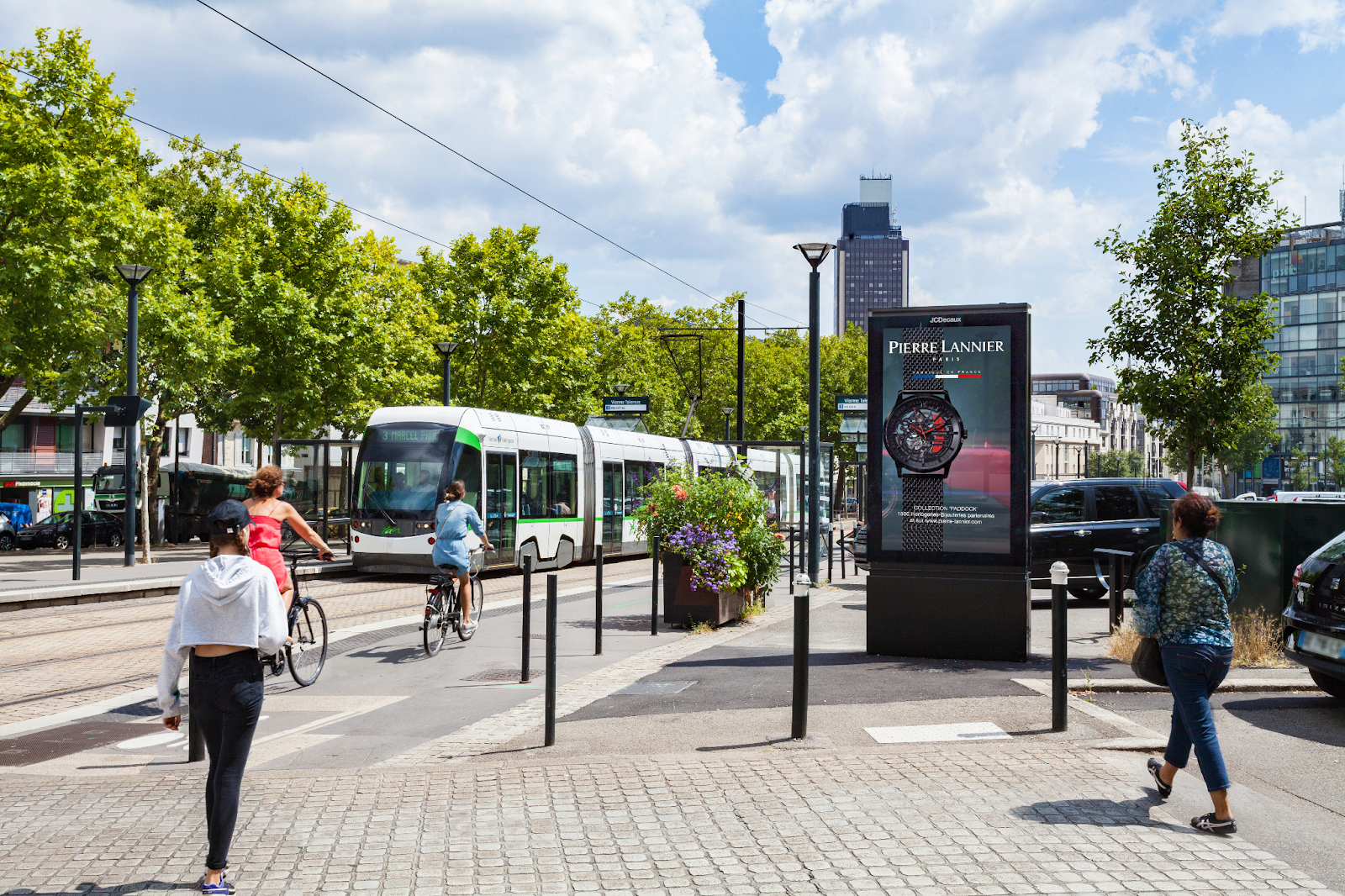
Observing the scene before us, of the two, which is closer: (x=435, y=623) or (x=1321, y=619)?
(x=1321, y=619)

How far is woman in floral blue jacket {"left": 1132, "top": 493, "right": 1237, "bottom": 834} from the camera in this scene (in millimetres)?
5195

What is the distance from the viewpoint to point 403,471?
1927 centimetres

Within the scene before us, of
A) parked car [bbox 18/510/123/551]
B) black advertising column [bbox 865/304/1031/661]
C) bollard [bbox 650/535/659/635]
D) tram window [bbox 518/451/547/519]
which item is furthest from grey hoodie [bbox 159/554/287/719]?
parked car [bbox 18/510/123/551]

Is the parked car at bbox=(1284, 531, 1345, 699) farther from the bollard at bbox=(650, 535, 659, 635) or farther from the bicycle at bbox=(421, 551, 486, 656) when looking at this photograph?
the bicycle at bbox=(421, 551, 486, 656)

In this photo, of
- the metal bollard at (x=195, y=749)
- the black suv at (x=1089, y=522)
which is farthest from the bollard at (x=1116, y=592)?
the metal bollard at (x=195, y=749)

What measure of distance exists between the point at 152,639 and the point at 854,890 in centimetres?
1013

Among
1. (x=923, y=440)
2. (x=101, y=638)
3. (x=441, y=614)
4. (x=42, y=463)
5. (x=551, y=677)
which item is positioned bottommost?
(x=101, y=638)

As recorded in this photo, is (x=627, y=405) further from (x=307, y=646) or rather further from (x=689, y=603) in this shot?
(x=307, y=646)

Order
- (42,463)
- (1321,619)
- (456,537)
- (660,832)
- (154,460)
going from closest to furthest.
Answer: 1. (660,832)
2. (1321,619)
3. (456,537)
4. (154,460)
5. (42,463)

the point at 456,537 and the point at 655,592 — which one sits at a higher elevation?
the point at 456,537

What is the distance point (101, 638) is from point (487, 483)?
804 cm

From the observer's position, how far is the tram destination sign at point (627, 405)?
37.7 metres

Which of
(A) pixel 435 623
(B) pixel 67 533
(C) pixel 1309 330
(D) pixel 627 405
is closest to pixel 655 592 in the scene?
(A) pixel 435 623

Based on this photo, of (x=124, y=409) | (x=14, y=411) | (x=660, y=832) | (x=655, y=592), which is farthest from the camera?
(x=14, y=411)
